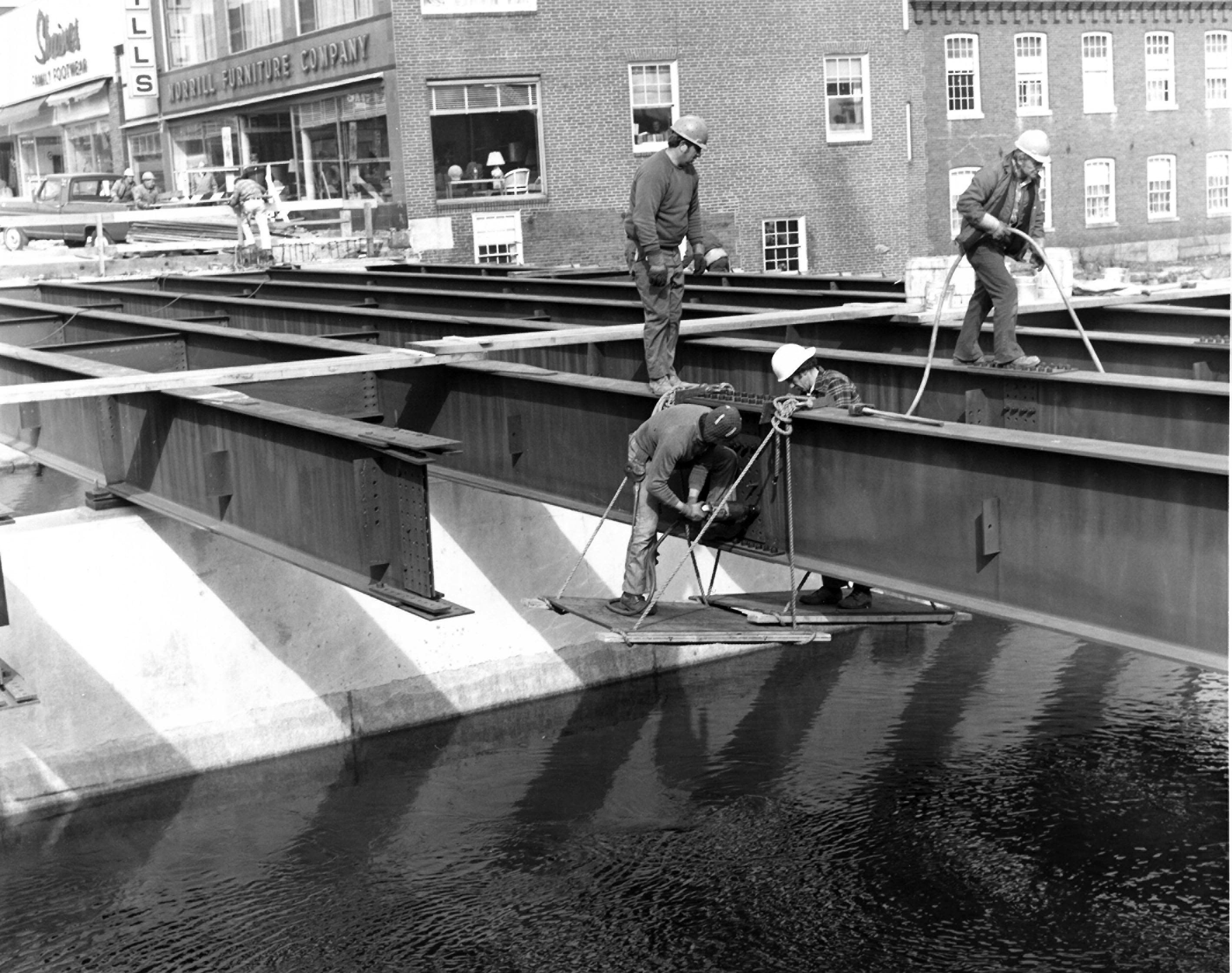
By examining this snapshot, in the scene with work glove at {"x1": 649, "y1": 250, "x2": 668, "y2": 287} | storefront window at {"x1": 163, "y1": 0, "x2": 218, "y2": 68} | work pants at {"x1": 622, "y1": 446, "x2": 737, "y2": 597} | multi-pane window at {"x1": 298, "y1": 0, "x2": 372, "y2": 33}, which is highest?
storefront window at {"x1": 163, "y1": 0, "x2": 218, "y2": 68}

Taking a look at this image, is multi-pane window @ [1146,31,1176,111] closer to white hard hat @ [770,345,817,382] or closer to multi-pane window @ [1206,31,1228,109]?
multi-pane window @ [1206,31,1228,109]

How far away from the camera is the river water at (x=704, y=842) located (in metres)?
9.51

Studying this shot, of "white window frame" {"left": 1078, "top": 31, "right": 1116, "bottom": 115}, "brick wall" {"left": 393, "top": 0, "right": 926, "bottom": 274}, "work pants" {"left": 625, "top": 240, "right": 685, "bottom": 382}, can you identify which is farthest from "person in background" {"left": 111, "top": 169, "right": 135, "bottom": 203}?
"work pants" {"left": 625, "top": 240, "right": 685, "bottom": 382}

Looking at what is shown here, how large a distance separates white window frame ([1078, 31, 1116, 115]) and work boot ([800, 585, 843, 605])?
128 feet

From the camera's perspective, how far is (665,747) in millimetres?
13078

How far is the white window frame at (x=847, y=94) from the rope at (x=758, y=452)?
33.8m

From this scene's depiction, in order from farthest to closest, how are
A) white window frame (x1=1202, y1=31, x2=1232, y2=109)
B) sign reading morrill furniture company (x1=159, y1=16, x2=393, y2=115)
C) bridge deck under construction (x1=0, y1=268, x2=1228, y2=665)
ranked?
white window frame (x1=1202, y1=31, x2=1232, y2=109) < sign reading morrill furniture company (x1=159, y1=16, x2=393, y2=115) < bridge deck under construction (x1=0, y1=268, x2=1228, y2=665)

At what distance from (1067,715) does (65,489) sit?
39.4ft

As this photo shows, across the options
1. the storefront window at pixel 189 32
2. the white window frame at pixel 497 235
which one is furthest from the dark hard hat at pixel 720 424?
the storefront window at pixel 189 32

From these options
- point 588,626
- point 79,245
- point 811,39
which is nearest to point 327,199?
point 79,245

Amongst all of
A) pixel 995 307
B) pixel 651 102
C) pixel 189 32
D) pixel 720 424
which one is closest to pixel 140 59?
pixel 189 32

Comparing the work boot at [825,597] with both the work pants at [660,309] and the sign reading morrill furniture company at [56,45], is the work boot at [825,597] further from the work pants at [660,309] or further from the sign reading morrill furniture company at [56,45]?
the sign reading morrill furniture company at [56,45]

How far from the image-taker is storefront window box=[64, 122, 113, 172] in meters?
52.0

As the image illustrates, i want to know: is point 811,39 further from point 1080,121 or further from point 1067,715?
point 1067,715
